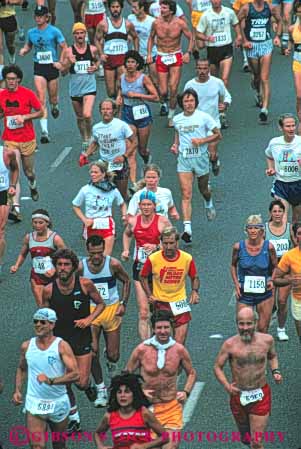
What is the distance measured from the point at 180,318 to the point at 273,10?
9.87m

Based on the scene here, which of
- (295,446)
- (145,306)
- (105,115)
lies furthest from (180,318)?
(105,115)

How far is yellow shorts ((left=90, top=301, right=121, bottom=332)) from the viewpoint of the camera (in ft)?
55.5

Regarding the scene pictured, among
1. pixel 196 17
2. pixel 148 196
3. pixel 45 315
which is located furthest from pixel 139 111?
pixel 45 315

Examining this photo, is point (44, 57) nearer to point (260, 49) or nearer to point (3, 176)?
point (260, 49)

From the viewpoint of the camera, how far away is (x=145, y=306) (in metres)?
17.5

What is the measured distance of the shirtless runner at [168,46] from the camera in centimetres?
2511

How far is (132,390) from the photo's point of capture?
13703 millimetres

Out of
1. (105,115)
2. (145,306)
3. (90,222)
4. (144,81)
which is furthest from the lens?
(144,81)

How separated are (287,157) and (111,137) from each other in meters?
2.56

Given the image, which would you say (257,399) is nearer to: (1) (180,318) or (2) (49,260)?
(1) (180,318)

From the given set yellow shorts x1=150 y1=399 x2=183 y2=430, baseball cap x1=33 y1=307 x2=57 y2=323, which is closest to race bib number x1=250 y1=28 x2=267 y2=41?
baseball cap x1=33 y1=307 x2=57 y2=323

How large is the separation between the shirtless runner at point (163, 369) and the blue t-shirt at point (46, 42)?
1046 cm

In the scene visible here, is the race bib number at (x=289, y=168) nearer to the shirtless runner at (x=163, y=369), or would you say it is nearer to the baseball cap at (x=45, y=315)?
the shirtless runner at (x=163, y=369)

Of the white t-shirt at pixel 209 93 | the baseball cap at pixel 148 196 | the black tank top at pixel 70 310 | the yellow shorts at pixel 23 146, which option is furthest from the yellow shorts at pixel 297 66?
the black tank top at pixel 70 310
